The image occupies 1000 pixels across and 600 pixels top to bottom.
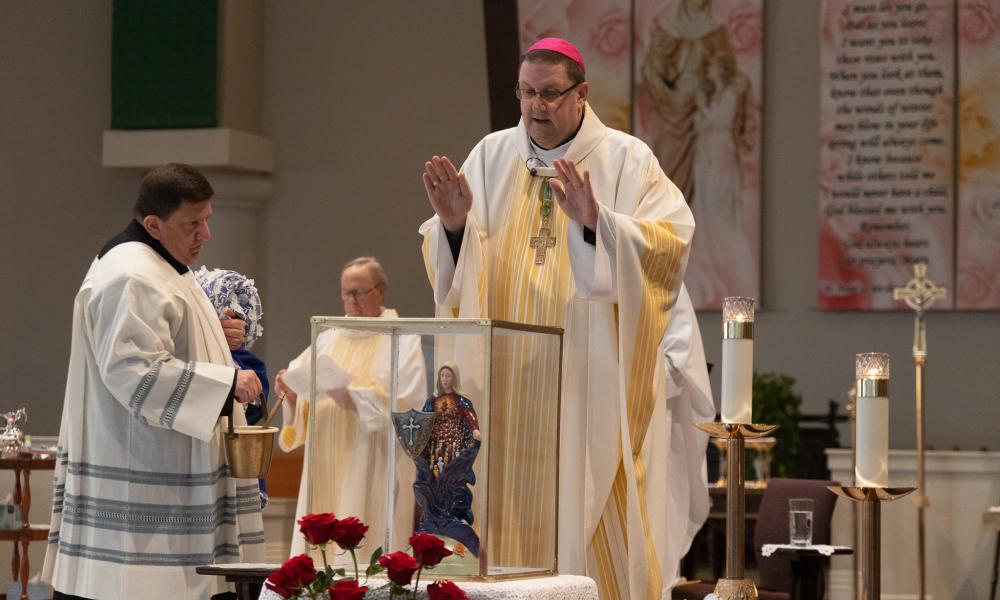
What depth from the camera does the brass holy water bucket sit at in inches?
158

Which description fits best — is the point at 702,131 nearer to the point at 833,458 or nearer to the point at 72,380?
the point at 833,458

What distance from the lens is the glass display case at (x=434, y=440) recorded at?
2854 mm

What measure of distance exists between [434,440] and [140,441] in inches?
59.6

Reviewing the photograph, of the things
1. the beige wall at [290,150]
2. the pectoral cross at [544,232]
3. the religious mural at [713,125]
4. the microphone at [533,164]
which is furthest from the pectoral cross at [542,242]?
the beige wall at [290,150]

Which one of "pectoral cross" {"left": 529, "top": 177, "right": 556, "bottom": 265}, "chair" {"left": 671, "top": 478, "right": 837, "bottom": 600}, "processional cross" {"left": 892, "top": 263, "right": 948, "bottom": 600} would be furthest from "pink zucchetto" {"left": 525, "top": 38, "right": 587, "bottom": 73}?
"processional cross" {"left": 892, "top": 263, "right": 948, "bottom": 600}

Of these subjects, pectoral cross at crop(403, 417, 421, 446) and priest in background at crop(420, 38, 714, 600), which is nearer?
pectoral cross at crop(403, 417, 421, 446)

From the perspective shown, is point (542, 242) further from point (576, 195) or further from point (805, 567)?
point (805, 567)

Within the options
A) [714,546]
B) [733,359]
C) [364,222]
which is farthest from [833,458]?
[733,359]

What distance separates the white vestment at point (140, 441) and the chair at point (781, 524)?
120 inches

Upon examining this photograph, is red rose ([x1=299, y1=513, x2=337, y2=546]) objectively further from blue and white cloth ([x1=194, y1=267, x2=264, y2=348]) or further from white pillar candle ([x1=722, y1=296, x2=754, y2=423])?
blue and white cloth ([x1=194, y1=267, x2=264, y2=348])

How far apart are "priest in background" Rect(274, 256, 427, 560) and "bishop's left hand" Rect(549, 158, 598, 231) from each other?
2.39 ft

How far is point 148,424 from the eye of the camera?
4.09m

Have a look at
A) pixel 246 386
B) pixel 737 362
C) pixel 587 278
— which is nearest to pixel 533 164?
pixel 587 278

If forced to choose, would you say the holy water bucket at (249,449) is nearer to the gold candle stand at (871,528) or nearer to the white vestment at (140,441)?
the white vestment at (140,441)
